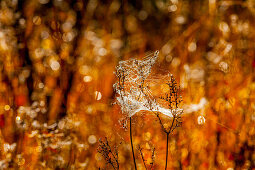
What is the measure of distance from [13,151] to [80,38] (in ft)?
2.03

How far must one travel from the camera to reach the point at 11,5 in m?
1.25

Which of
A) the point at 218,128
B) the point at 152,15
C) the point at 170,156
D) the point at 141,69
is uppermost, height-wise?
the point at 152,15

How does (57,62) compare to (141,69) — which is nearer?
(141,69)

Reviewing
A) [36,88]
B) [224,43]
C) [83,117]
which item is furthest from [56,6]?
[224,43]

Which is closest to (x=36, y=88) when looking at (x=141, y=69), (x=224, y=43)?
(x=141, y=69)

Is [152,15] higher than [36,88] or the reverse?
higher

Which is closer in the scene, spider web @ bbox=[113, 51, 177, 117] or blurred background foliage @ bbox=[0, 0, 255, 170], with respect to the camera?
spider web @ bbox=[113, 51, 177, 117]

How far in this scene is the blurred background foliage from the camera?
4.09ft

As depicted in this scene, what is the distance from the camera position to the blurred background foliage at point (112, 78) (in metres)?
1.25

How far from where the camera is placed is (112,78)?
1279 millimetres

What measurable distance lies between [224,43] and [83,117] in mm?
772

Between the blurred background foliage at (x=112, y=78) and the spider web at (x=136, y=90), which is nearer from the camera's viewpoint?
the spider web at (x=136, y=90)

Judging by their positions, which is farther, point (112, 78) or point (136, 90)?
point (112, 78)

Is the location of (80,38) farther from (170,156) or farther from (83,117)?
(170,156)
